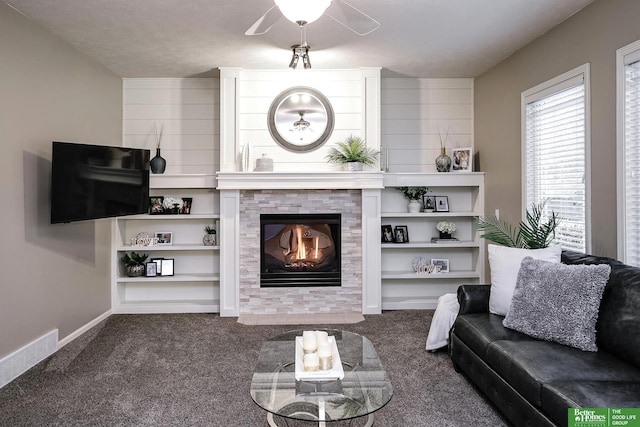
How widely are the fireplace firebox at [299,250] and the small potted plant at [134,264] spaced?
1.36m

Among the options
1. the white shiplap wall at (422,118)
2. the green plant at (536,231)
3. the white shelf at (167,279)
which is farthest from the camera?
the white shiplap wall at (422,118)

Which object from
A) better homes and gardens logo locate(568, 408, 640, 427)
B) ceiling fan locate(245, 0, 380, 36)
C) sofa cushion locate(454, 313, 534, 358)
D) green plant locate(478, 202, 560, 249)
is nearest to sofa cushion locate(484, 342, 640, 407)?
sofa cushion locate(454, 313, 534, 358)

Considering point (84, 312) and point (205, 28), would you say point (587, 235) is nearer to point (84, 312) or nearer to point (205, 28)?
point (205, 28)

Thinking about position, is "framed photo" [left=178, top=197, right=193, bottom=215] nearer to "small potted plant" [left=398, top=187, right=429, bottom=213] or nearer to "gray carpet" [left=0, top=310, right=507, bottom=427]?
"gray carpet" [left=0, top=310, right=507, bottom=427]

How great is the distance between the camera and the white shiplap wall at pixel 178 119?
5.01 meters

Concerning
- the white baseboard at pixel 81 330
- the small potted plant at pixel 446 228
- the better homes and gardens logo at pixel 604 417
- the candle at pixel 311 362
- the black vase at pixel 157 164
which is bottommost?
the white baseboard at pixel 81 330

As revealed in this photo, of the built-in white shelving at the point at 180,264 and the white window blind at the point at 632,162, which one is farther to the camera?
the built-in white shelving at the point at 180,264

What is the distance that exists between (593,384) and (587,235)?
1.52 m

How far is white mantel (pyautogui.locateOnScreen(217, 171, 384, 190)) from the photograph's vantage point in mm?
4559

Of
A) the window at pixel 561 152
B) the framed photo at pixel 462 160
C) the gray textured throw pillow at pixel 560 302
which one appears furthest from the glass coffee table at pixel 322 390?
the framed photo at pixel 462 160

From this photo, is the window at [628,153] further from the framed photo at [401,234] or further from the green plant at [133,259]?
the green plant at [133,259]

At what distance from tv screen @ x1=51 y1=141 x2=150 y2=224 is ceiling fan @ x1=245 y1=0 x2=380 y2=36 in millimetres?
1820

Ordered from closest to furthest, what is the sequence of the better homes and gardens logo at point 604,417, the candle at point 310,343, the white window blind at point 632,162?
1. the better homes and gardens logo at point 604,417
2. the candle at point 310,343
3. the white window blind at point 632,162

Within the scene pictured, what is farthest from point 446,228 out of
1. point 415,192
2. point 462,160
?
point 462,160
